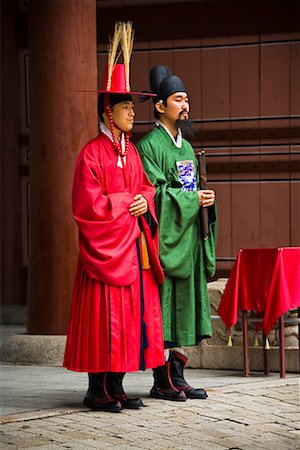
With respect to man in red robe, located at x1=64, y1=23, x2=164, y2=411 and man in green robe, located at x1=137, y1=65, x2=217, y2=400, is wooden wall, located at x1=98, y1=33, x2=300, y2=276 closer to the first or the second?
man in green robe, located at x1=137, y1=65, x2=217, y2=400

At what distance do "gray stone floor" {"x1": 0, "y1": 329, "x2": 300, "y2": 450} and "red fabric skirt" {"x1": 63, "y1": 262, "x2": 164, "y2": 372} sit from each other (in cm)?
23

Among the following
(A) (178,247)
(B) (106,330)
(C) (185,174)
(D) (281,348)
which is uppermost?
(C) (185,174)

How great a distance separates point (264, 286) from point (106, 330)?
1600 millimetres

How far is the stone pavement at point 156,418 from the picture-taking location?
5.04 meters

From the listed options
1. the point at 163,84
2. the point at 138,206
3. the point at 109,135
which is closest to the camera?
the point at 138,206

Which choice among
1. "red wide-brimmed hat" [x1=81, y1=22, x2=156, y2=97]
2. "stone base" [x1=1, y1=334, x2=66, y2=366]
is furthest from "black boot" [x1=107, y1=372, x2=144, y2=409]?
"stone base" [x1=1, y1=334, x2=66, y2=366]

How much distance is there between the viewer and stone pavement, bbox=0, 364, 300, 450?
504 cm

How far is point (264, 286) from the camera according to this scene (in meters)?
7.12

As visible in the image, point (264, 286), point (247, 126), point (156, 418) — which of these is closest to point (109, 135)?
point (156, 418)

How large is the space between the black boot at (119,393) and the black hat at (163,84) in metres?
1.38

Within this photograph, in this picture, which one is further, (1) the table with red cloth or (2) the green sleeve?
(1) the table with red cloth

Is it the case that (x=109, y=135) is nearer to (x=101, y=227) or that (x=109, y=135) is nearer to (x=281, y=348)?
(x=101, y=227)

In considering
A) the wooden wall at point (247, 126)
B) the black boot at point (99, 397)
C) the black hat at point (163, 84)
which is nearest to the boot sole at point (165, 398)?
the black boot at point (99, 397)

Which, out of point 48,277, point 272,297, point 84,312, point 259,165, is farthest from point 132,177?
point 259,165
